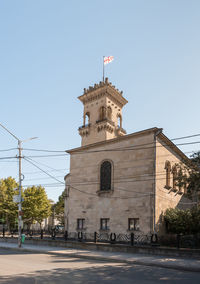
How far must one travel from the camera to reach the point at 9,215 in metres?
51.3

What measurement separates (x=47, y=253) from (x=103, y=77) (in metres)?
32.0

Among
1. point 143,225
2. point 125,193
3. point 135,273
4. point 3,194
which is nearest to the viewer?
point 135,273

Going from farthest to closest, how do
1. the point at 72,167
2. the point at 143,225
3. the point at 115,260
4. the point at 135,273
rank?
the point at 72,167 → the point at 143,225 → the point at 115,260 → the point at 135,273

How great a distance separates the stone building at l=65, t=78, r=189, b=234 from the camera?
24453 millimetres

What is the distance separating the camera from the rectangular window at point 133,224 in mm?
24406

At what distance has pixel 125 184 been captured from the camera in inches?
1032

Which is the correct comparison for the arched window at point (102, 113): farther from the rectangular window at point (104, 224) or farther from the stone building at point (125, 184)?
the rectangular window at point (104, 224)

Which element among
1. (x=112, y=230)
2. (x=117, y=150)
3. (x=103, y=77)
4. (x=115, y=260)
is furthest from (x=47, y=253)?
(x=103, y=77)

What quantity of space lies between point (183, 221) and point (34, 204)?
33.2 m

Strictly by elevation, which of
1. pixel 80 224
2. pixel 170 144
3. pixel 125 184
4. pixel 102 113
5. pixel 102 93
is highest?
pixel 102 93

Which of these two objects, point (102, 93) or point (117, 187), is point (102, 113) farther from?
point (117, 187)

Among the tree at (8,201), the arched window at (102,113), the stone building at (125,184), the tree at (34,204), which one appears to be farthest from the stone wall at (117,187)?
the tree at (8,201)

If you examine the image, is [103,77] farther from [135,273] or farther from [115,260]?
[135,273]

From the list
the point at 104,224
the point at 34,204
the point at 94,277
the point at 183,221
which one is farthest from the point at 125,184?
the point at 34,204
